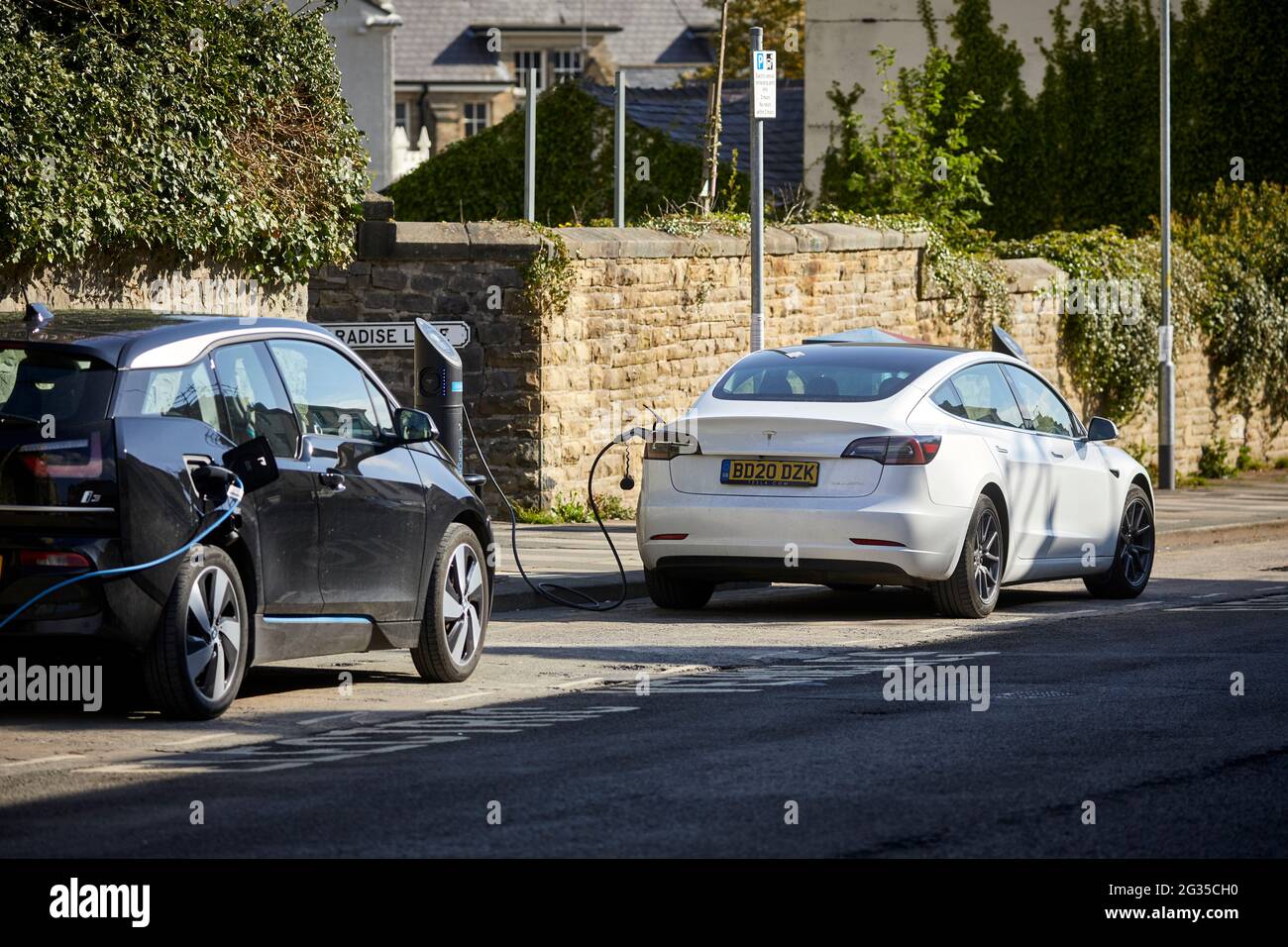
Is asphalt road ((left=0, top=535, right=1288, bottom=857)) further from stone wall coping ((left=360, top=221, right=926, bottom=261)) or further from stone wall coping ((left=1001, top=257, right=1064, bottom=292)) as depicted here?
stone wall coping ((left=1001, top=257, right=1064, bottom=292))

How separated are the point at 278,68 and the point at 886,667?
8.08 m

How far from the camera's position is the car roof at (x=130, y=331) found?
27.8 ft

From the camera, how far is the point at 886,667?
415 inches

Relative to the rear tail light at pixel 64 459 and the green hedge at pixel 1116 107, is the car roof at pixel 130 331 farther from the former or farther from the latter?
the green hedge at pixel 1116 107

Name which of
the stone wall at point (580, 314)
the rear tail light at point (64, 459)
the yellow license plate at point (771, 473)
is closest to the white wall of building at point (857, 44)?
the stone wall at point (580, 314)

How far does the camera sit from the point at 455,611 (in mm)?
10102

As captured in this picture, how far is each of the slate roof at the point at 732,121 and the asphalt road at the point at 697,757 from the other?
2516cm

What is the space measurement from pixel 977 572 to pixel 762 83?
A: 19.2 feet

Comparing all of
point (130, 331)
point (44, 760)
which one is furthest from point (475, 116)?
point (44, 760)

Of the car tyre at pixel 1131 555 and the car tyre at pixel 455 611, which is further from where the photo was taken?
the car tyre at pixel 1131 555

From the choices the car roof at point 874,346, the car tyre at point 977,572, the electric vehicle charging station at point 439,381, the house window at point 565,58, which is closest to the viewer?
the car tyre at point 977,572

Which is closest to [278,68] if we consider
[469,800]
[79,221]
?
[79,221]

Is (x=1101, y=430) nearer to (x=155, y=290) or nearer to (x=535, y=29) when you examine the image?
(x=155, y=290)

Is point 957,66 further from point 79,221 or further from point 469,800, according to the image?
point 469,800
